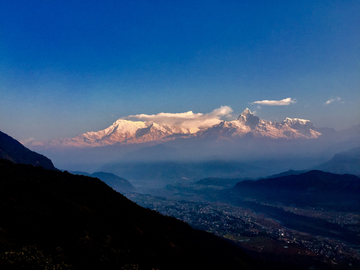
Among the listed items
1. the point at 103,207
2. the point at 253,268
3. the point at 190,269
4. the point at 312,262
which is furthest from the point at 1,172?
the point at 312,262

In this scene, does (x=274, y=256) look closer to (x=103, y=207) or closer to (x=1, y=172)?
(x=103, y=207)

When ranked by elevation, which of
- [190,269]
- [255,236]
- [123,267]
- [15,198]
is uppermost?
[15,198]

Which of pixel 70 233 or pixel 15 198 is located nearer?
pixel 70 233

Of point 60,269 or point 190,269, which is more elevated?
point 60,269

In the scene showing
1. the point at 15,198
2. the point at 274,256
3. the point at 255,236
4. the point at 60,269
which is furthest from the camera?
the point at 255,236

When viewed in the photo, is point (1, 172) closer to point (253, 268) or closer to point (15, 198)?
point (15, 198)

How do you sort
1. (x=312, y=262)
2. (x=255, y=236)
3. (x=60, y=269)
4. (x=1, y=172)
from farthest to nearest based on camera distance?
(x=255, y=236) < (x=312, y=262) < (x=1, y=172) < (x=60, y=269)

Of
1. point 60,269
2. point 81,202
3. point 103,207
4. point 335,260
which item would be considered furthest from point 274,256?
point 60,269

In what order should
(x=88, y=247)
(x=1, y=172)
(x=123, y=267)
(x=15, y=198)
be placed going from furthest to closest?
(x=1, y=172) < (x=15, y=198) < (x=88, y=247) < (x=123, y=267)

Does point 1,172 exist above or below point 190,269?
above
